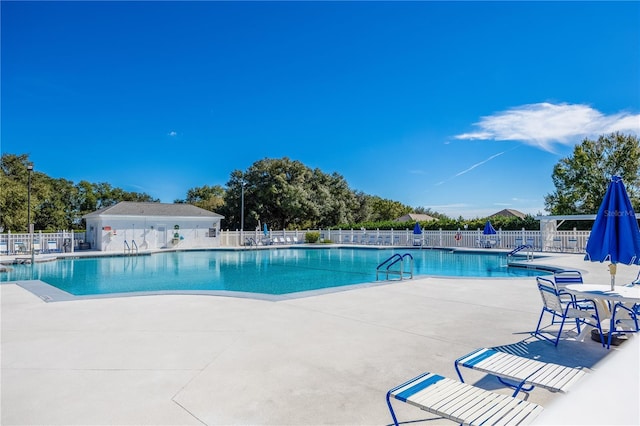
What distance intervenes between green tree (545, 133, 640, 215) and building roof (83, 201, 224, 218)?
28.9 m

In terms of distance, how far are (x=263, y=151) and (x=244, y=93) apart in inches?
432

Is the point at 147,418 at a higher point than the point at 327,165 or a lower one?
lower

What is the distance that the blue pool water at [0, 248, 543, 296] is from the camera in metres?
11.6

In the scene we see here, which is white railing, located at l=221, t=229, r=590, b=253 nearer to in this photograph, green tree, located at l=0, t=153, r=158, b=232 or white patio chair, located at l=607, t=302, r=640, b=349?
green tree, located at l=0, t=153, r=158, b=232

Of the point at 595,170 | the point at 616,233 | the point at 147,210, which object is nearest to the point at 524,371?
the point at 616,233

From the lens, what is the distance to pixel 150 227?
25.5m

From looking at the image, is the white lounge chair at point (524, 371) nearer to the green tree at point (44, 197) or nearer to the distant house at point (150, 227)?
the distant house at point (150, 227)

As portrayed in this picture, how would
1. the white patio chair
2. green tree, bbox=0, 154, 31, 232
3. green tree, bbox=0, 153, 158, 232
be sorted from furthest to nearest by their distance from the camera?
green tree, bbox=0, 153, 158, 232
green tree, bbox=0, 154, 31, 232
the white patio chair

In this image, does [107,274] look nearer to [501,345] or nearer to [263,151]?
[501,345]

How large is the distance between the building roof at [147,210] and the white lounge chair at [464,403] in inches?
980

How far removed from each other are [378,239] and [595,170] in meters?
19.5

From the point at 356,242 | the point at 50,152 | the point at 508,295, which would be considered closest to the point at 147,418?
the point at 508,295

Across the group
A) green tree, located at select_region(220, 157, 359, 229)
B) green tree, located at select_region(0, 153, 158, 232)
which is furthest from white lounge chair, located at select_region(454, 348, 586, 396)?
green tree, located at select_region(0, 153, 158, 232)

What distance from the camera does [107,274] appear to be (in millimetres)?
14453
